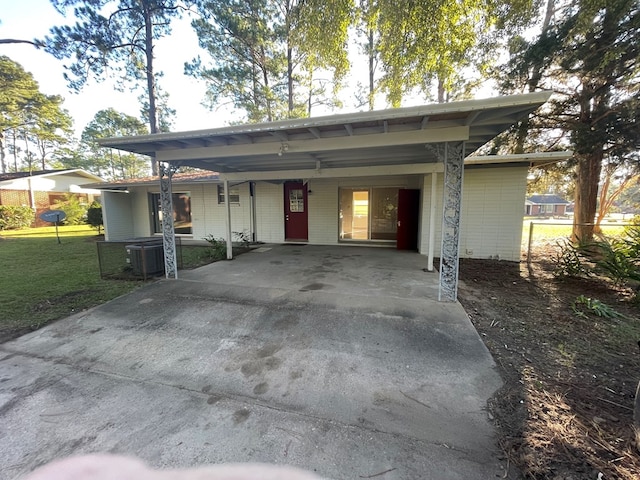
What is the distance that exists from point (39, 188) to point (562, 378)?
26307 mm

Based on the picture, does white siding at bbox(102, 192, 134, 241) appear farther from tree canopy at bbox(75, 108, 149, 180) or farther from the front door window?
tree canopy at bbox(75, 108, 149, 180)

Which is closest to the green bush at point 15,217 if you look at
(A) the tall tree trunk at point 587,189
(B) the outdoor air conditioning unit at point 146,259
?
(B) the outdoor air conditioning unit at point 146,259

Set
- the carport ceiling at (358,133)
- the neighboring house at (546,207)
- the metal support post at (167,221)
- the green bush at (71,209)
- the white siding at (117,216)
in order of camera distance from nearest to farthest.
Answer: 1. the carport ceiling at (358,133)
2. the metal support post at (167,221)
3. the white siding at (117,216)
4. the green bush at (71,209)
5. the neighboring house at (546,207)

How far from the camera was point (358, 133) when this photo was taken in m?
4.17

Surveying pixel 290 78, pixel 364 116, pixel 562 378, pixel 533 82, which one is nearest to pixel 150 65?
pixel 290 78

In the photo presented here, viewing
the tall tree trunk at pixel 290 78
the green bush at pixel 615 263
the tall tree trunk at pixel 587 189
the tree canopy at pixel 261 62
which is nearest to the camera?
the green bush at pixel 615 263

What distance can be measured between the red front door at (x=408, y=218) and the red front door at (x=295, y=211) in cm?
351

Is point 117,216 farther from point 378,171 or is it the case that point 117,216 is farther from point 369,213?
point 378,171

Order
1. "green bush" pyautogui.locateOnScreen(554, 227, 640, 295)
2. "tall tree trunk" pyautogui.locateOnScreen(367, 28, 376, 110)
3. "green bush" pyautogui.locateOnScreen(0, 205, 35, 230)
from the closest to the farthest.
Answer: "green bush" pyautogui.locateOnScreen(554, 227, 640, 295) < "tall tree trunk" pyautogui.locateOnScreen(367, 28, 376, 110) < "green bush" pyautogui.locateOnScreen(0, 205, 35, 230)

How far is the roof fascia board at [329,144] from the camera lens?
12.6 ft

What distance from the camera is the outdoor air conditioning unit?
5.88 meters

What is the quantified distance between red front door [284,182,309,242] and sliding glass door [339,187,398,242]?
4.68ft

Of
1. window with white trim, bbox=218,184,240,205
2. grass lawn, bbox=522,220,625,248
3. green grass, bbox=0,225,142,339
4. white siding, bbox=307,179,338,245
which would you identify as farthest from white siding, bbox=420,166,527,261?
green grass, bbox=0,225,142,339

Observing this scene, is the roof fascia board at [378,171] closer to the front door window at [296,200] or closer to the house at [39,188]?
the front door window at [296,200]
